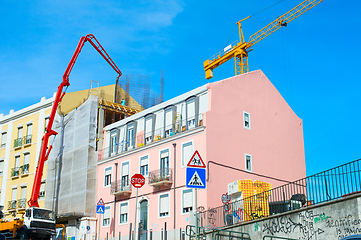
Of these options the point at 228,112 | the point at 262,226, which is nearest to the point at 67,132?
the point at 228,112

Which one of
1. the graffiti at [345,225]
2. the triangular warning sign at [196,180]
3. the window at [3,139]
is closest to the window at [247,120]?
the graffiti at [345,225]

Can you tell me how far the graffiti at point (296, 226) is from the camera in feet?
55.6

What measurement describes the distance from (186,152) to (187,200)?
11.4 ft

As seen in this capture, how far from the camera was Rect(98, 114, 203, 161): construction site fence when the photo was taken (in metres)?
31.0

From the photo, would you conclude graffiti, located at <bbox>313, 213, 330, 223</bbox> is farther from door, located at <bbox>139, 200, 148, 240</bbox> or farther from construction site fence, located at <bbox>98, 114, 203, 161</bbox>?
door, located at <bbox>139, 200, 148, 240</bbox>

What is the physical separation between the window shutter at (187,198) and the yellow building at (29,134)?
13.7 meters

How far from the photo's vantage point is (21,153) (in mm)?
45188

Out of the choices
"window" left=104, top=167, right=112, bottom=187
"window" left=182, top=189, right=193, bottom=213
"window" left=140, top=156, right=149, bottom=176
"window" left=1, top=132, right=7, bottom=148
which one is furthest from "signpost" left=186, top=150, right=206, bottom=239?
"window" left=1, top=132, right=7, bottom=148

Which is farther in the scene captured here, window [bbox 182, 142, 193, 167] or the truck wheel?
window [bbox 182, 142, 193, 167]

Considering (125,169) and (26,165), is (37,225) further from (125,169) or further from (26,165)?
(26,165)

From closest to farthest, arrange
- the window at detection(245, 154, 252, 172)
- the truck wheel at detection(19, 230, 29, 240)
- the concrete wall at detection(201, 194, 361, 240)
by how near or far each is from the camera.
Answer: the concrete wall at detection(201, 194, 361, 240), the truck wheel at detection(19, 230, 29, 240), the window at detection(245, 154, 252, 172)

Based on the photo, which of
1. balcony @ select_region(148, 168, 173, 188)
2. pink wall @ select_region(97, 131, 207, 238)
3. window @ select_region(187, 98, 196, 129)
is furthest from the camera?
window @ select_region(187, 98, 196, 129)

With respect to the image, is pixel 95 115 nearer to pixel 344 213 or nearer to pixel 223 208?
pixel 223 208

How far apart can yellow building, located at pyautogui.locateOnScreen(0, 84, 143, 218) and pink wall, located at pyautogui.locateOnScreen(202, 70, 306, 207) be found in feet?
47.1
